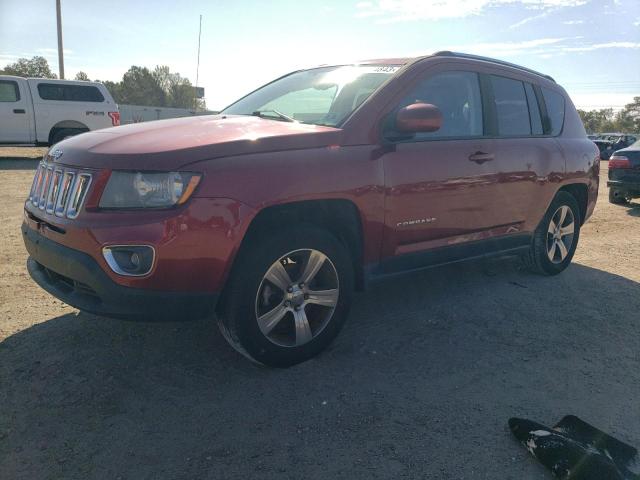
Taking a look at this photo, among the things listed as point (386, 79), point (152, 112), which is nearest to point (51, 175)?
point (386, 79)

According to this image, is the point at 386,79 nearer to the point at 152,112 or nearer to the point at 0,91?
the point at 0,91

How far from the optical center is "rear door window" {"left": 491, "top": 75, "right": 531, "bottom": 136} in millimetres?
4352

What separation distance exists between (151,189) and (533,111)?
12.2ft

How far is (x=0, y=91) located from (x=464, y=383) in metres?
15.8

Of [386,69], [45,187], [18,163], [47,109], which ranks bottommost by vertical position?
[18,163]

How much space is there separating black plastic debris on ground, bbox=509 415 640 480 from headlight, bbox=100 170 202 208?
6.53ft

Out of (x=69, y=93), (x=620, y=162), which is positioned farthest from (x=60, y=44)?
(x=620, y=162)

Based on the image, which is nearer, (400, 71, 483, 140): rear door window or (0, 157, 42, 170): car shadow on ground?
(400, 71, 483, 140): rear door window

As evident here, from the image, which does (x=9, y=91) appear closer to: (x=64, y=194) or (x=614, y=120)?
(x=64, y=194)

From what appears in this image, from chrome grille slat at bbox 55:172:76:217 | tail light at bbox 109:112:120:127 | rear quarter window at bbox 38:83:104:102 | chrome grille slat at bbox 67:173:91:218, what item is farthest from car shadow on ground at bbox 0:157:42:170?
chrome grille slat at bbox 67:173:91:218

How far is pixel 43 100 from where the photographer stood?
48.8ft

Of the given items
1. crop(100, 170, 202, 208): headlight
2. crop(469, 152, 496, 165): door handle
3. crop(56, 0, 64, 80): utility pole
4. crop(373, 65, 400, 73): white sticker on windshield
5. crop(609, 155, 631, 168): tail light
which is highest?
crop(56, 0, 64, 80): utility pole

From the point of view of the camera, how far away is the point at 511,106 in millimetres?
4523

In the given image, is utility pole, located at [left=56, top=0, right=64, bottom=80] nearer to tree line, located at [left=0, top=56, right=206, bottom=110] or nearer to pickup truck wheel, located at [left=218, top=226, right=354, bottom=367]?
pickup truck wheel, located at [left=218, top=226, right=354, bottom=367]
